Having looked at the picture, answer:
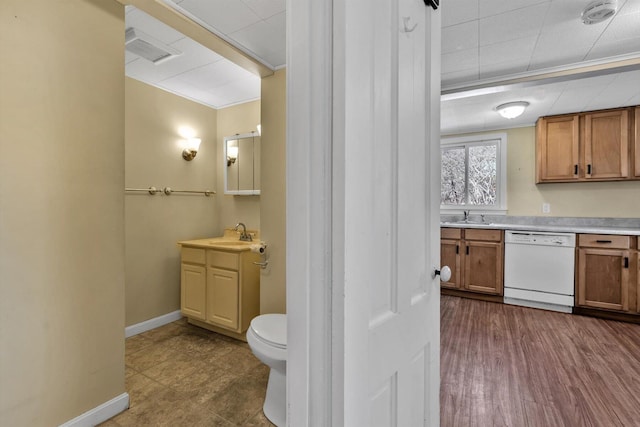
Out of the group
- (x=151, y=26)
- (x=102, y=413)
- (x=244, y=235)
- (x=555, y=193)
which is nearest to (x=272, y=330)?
(x=102, y=413)

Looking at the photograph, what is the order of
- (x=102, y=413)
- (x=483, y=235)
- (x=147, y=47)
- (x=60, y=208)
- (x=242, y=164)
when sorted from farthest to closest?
(x=483, y=235) → (x=242, y=164) → (x=147, y=47) → (x=102, y=413) → (x=60, y=208)

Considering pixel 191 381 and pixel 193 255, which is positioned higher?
pixel 193 255

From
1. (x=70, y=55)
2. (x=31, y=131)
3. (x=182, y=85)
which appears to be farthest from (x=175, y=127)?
(x=31, y=131)

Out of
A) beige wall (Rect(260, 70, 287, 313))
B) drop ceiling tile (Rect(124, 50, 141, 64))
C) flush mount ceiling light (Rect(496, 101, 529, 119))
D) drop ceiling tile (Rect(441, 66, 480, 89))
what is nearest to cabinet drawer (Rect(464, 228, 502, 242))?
flush mount ceiling light (Rect(496, 101, 529, 119))

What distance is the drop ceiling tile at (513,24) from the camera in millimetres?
1712

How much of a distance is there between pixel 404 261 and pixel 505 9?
1.76 metres

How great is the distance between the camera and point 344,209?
0.56 m

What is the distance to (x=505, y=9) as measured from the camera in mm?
1695

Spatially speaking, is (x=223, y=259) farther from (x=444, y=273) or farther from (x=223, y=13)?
(x=444, y=273)

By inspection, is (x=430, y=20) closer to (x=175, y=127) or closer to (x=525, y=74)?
(x=525, y=74)

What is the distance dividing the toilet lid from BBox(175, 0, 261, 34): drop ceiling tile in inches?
70.9

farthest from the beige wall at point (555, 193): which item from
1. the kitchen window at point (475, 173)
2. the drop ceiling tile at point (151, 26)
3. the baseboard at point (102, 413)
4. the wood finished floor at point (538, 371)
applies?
the baseboard at point (102, 413)

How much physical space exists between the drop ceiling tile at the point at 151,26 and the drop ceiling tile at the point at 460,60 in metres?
1.90

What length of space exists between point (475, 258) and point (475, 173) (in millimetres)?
1310
